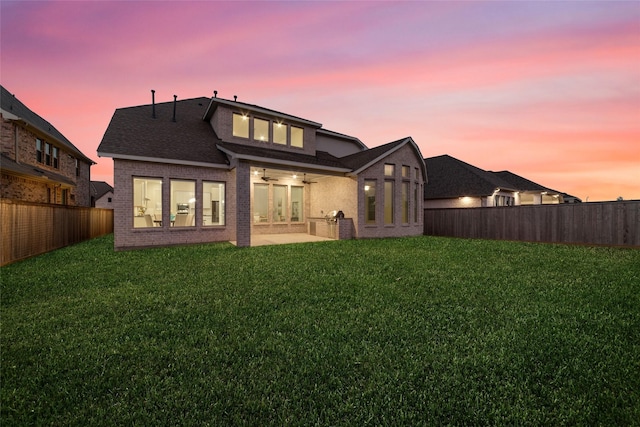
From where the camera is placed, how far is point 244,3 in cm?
1060

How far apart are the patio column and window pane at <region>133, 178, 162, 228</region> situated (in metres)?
3.47

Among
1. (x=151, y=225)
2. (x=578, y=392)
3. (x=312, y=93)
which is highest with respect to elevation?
(x=312, y=93)

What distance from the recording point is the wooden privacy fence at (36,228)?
7871 mm

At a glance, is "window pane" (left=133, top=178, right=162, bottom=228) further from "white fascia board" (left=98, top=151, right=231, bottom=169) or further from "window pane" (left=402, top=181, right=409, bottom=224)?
"window pane" (left=402, top=181, right=409, bottom=224)

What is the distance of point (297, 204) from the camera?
17.2 meters

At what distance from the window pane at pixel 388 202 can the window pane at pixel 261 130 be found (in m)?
7.55

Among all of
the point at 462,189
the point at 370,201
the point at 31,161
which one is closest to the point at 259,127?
the point at 370,201

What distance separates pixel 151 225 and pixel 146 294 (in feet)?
24.3

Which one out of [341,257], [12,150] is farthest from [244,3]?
[12,150]

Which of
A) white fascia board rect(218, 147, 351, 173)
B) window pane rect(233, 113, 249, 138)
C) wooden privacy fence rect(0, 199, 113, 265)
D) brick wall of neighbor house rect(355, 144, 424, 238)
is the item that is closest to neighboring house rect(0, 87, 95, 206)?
wooden privacy fence rect(0, 199, 113, 265)

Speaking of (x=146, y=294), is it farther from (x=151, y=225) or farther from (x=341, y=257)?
(x=151, y=225)

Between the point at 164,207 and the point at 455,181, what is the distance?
21.6m

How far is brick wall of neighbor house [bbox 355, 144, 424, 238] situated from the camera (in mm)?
14305

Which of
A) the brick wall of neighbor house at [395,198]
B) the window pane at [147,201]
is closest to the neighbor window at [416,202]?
the brick wall of neighbor house at [395,198]
